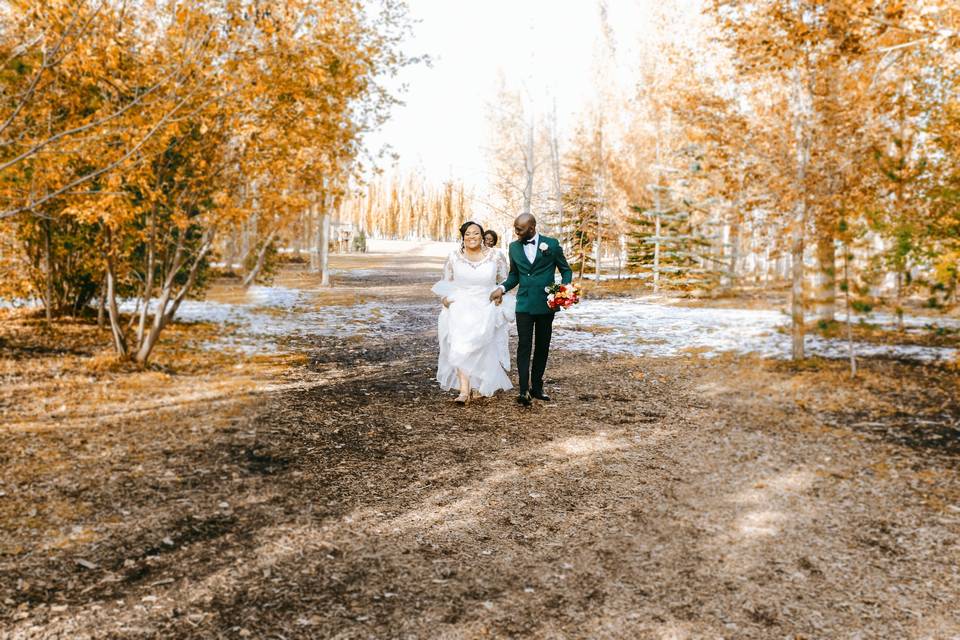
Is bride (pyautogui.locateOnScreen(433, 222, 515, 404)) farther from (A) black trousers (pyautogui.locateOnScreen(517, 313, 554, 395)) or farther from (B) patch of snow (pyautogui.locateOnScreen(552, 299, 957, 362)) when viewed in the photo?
(B) patch of snow (pyautogui.locateOnScreen(552, 299, 957, 362))

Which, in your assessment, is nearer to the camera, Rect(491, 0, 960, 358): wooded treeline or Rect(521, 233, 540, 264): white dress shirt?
Rect(521, 233, 540, 264): white dress shirt

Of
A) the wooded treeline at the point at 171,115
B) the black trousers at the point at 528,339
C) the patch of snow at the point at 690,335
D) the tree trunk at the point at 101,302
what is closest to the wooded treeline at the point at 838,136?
the patch of snow at the point at 690,335

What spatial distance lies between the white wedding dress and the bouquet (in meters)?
0.68

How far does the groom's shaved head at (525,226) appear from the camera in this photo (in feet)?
23.4

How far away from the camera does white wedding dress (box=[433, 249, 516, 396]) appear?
753 cm

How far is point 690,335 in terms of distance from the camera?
1371cm

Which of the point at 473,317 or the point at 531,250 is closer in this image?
the point at 531,250

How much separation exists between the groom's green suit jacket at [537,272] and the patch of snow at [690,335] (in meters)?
4.65

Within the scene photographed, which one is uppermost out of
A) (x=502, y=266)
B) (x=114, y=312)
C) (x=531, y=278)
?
(x=502, y=266)

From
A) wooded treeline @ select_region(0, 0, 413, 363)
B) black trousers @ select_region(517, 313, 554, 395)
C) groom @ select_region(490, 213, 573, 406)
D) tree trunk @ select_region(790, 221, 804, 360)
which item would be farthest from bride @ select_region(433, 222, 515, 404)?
tree trunk @ select_region(790, 221, 804, 360)

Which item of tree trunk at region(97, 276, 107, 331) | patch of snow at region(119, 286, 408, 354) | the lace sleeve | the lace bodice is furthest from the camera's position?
patch of snow at region(119, 286, 408, 354)

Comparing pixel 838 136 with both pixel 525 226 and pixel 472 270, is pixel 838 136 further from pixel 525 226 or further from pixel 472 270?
pixel 472 270

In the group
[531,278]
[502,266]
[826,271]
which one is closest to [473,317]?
[531,278]

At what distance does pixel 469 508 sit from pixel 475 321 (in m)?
3.07
